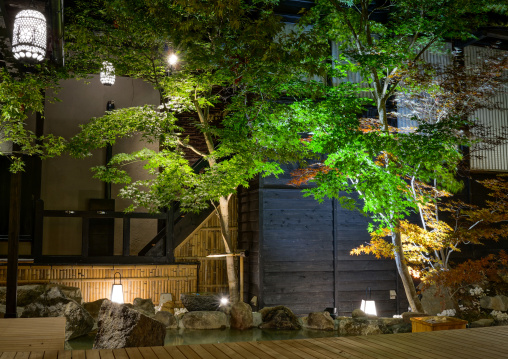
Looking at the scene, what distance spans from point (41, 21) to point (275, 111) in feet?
15.5

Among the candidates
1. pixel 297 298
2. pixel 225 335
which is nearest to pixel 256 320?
pixel 225 335

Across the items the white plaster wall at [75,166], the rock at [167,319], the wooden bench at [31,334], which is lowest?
the rock at [167,319]

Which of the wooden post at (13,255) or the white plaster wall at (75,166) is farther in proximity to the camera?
the white plaster wall at (75,166)

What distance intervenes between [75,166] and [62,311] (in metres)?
4.87

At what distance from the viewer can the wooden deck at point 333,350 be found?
16.8ft

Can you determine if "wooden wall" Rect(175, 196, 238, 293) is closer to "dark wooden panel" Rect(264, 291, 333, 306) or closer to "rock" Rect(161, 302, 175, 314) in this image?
"rock" Rect(161, 302, 175, 314)

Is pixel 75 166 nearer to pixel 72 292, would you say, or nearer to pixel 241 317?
pixel 72 292

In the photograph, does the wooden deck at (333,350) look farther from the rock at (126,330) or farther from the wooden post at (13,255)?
the wooden post at (13,255)

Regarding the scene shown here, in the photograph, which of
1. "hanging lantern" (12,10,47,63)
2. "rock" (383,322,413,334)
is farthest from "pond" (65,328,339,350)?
"hanging lantern" (12,10,47,63)

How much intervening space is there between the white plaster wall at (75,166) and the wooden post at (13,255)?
403cm

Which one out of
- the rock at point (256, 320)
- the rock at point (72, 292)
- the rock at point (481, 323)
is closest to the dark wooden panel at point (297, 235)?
the rock at point (256, 320)

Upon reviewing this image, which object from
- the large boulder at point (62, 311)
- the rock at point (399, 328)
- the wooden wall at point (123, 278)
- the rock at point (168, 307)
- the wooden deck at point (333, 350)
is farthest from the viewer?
the rock at point (168, 307)

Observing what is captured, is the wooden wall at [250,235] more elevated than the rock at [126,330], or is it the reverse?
the wooden wall at [250,235]

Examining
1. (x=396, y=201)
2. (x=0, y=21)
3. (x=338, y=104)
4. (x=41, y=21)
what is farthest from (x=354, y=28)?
(x=0, y=21)
